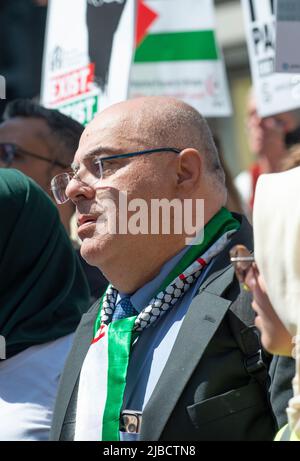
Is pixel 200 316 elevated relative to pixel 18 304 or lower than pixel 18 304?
elevated

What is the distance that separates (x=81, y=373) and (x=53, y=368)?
440 millimetres

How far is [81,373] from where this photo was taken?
3.29m

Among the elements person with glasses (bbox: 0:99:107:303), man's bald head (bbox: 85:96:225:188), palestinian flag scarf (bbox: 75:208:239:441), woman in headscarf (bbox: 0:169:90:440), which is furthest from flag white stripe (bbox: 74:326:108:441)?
person with glasses (bbox: 0:99:107:303)

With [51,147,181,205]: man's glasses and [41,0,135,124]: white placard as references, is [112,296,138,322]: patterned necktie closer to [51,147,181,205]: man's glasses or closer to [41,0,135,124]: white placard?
[51,147,181,205]: man's glasses

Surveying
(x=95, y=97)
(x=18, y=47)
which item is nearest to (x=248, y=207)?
(x=95, y=97)

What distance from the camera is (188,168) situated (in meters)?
3.40

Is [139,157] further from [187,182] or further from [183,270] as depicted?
[183,270]

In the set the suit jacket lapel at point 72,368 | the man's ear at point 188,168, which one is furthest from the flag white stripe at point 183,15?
the suit jacket lapel at point 72,368

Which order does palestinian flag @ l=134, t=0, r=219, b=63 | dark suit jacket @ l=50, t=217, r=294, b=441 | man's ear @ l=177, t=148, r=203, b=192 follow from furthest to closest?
palestinian flag @ l=134, t=0, r=219, b=63 < man's ear @ l=177, t=148, r=203, b=192 < dark suit jacket @ l=50, t=217, r=294, b=441

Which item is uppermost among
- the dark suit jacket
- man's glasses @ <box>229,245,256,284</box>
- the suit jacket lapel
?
man's glasses @ <box>229,245,256,284</box>

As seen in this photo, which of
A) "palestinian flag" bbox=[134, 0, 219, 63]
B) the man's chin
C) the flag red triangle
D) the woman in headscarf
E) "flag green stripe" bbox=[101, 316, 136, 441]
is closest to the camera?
"flag green stripe" bbox=[101, 316, 136, 441]

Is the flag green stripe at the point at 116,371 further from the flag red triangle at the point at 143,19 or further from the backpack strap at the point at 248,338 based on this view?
the flag red triangle at the point at 143,19

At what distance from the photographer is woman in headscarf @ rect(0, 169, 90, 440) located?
144 inches

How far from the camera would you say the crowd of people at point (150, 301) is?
105 inches
